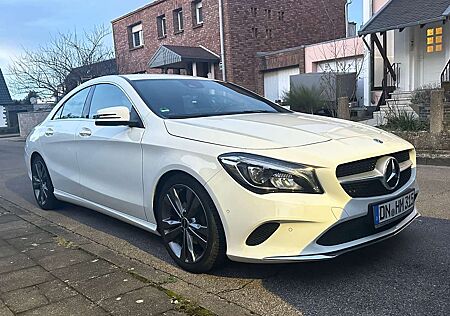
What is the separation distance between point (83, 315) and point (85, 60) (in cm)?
2474

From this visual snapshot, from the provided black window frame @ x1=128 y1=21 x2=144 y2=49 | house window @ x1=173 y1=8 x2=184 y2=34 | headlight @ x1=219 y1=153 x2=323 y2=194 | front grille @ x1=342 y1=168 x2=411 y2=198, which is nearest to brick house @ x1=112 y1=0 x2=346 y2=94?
house window @ x1=173 y1=8 x2=184 y2=34

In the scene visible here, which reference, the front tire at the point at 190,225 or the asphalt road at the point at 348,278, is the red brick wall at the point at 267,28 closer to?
the asphalt road at the point at 348,278

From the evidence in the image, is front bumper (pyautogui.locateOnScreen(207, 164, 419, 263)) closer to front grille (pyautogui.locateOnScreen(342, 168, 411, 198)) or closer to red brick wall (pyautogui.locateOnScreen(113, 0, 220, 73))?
front grille (pyautogui.locateOnScreen(342, 168, 411, 198))

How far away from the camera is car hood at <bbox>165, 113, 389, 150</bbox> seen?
313cm

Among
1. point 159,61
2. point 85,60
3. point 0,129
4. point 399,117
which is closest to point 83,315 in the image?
point 399,117

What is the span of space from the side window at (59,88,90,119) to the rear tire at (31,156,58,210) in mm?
810

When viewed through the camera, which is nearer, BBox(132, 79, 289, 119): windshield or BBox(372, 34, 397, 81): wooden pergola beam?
BBox(132, 79, 289, 119): windshield

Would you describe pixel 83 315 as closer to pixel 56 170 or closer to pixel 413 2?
pixel 56 170

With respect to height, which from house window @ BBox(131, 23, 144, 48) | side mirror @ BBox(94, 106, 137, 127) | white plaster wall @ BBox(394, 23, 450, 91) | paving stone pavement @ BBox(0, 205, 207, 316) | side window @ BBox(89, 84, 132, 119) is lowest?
paving stone pavement @ BBox(0, 205, 207, 316)

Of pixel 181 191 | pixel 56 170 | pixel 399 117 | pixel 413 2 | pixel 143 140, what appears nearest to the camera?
pixel 181 191

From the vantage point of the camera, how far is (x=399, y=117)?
411 inches

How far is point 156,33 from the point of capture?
25.4 m

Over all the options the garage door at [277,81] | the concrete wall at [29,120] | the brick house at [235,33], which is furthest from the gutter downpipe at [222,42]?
the concrete wall at [29,120]

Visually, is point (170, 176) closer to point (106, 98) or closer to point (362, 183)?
point (362, 183)
